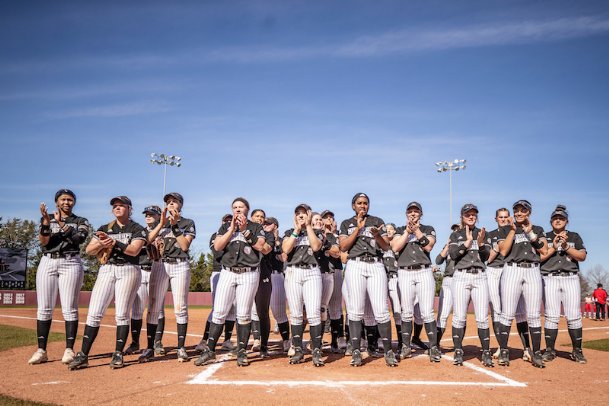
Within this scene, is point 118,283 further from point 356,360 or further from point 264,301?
point 356,360

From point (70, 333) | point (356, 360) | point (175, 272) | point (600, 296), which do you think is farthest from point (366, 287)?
point (600, 296)

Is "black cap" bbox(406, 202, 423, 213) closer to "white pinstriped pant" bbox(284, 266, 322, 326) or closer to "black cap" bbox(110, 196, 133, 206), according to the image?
"white pinstriped pant" bbox(284, 266, 322, 326)

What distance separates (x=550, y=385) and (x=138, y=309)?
20.1 ft

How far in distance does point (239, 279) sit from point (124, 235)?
170 centimetres

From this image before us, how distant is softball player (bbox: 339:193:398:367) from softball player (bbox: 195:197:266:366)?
130 cm

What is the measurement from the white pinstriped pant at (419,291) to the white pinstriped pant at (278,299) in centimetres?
210

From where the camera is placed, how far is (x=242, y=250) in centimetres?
675

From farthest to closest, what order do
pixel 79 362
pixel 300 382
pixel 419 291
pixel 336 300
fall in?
pixel 336 300 → pixel 419 291 → pixel 79 362 → pixel 300 382

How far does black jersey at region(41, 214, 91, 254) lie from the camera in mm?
6770

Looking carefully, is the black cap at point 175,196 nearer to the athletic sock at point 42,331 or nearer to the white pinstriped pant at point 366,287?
the athletic sock at point 42,331

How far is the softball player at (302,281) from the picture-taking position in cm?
688

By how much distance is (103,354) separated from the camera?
25.5ft

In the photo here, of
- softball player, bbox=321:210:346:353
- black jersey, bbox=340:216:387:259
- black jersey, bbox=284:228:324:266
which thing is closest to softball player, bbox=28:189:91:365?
black jersey, bbox=284:228:324:266

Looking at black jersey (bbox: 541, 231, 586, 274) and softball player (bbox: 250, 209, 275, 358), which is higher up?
black jersey (bbox: 541, 231, 586, 274)
